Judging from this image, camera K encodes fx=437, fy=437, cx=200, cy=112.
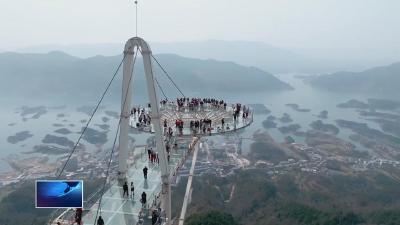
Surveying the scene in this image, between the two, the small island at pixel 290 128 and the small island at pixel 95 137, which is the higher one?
the small island at pixel 290 128

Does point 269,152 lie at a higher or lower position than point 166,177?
lower

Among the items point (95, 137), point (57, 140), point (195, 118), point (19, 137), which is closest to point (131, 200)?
point (195, 118)

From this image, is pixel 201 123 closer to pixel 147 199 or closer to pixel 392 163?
pixel 147 199

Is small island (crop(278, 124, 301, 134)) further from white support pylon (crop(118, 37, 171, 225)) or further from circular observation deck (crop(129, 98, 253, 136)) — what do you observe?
white support pylon (crop(118, 37, 171, 225))

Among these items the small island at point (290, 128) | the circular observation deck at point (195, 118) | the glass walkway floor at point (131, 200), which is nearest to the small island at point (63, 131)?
the small island at point (290, 128)

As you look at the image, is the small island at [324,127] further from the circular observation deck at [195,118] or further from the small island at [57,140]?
the circular observation deck at [195,118]

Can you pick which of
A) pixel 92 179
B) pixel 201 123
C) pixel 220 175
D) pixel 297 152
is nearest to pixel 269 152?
pixel 297 152
